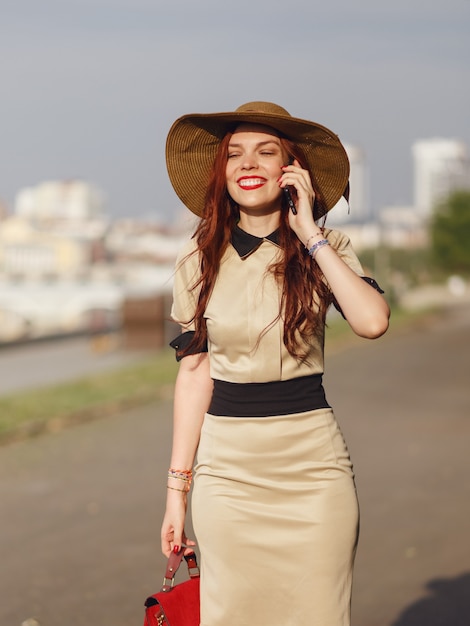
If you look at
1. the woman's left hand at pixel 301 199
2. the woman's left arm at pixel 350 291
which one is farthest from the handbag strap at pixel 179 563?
the woman's left hand at pixel 301 199

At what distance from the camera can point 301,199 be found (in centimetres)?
277

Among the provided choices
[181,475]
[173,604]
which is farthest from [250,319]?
[173,604]

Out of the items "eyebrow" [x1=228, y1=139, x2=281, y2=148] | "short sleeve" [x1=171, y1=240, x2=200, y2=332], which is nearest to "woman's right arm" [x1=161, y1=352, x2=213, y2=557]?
"short sleeve" [x1=171, y1=240, x2=200, y2=332]

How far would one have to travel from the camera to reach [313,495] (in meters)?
2.71

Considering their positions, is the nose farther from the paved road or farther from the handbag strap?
the paved road

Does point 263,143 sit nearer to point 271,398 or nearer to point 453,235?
point 271,398

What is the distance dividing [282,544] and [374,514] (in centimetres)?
386

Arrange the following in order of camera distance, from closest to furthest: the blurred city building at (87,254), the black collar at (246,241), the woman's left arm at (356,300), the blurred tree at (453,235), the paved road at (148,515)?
1. the woman's left arm at (356,300)
2. the black collar at (246,241)
3. the paved road at (148,515)
4. the blurred tree at (453,235)
5. the blurred city building at (87,254)

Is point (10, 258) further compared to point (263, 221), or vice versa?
point (10, 258)

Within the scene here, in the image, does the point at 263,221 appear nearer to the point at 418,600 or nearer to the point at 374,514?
the point at 418,600

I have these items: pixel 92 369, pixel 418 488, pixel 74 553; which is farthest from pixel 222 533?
pixel 92 369

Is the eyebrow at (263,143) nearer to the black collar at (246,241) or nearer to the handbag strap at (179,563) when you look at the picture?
the black collar at (246,241)

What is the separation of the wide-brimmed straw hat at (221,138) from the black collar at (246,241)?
0.68 ft

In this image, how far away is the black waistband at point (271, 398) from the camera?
2727mm
